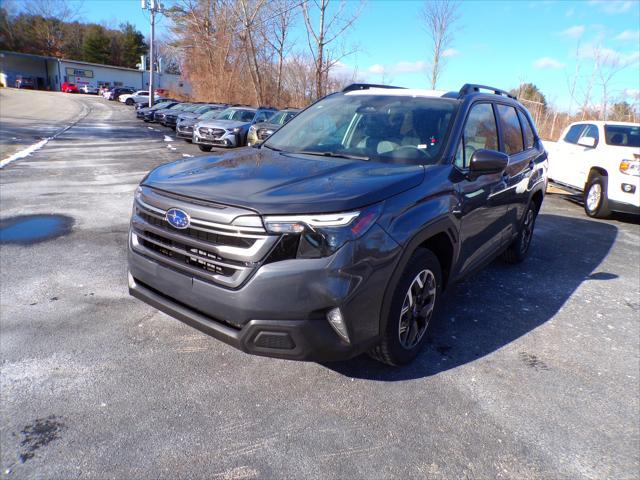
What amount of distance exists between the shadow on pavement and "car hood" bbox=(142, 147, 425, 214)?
4.10ft

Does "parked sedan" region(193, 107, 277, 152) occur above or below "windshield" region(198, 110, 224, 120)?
below

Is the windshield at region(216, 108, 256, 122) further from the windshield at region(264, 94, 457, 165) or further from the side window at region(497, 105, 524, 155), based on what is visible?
the windshield at region(264, 94, 457, 165)

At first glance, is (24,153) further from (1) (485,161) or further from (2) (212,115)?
(1) (485,161)

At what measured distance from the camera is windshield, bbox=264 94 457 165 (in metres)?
3.31

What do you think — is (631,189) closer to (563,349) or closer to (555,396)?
(563,349)

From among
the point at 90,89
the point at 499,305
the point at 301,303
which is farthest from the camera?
the point at 90,89

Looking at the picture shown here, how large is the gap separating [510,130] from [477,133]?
108 cm

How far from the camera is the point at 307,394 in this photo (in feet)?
9.04

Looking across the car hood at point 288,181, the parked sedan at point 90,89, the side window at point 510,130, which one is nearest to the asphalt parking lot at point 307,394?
the car hood at point 288,181

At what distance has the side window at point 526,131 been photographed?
503cm

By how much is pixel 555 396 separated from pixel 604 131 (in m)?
7.88

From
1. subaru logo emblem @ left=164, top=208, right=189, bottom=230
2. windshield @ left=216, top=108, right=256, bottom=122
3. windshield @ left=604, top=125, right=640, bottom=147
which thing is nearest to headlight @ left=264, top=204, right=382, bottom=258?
subaru logo emblem @ left=164, top=208, right=189, bottom=230

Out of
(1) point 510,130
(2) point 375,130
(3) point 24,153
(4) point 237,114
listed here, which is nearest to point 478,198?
(2) point 375,130

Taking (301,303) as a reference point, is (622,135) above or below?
above
